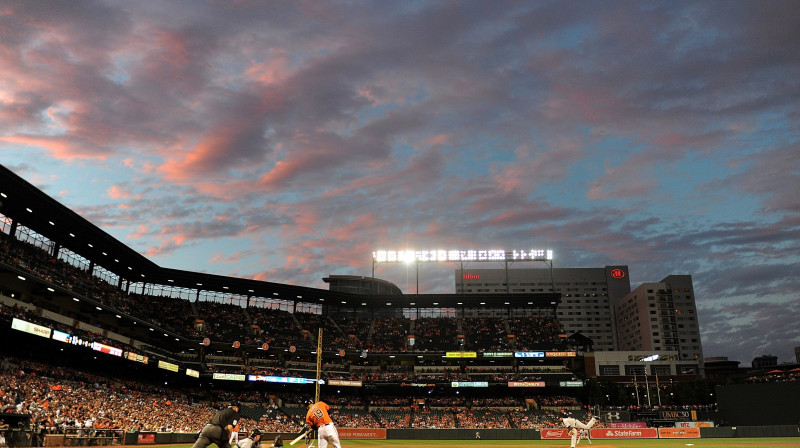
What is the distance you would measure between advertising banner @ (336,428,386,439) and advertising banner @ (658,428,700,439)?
34192 millimetres

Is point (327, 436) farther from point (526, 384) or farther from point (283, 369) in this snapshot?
point (526, 384)

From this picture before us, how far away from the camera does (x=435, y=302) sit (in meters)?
106

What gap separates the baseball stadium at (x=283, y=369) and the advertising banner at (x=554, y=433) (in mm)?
203

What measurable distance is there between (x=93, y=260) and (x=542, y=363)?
76.3 meters

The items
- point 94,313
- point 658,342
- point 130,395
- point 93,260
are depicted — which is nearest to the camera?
point 130,395

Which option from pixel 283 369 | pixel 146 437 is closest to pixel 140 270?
pixel 283 369

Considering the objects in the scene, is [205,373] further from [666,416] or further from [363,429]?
[666,416]

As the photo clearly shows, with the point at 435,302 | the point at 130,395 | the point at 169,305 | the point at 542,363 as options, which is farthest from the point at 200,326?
the point at 542,363

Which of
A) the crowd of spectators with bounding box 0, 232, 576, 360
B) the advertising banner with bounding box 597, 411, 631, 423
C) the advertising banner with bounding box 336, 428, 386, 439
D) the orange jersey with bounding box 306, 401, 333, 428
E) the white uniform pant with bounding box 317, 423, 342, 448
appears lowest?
the advertising banner with bounding box 336, 428, 386, 439

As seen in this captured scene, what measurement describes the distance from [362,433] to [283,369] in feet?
76.7

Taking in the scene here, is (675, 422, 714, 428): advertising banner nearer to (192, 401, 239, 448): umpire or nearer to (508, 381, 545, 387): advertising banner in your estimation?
(508, 381, 545, 387): advertising banner

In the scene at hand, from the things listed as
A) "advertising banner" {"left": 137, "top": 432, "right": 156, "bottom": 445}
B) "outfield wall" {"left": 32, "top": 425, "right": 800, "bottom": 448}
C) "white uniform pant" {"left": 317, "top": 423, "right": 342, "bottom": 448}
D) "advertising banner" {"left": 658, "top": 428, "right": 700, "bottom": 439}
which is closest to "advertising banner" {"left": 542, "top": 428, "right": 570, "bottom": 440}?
"outfield wall" {"left": 32, "top": 425, "right": 800, "bottom": 448}

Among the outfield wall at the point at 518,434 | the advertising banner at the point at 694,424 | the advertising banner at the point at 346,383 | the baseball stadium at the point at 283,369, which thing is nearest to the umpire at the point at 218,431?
the baseball stadium at the point at 283,369

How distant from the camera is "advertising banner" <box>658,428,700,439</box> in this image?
6538cm
